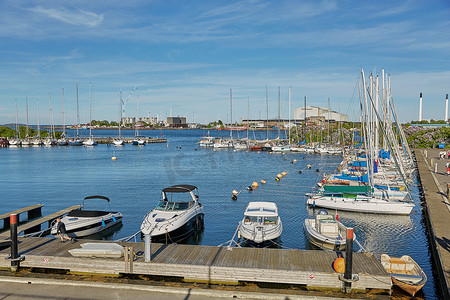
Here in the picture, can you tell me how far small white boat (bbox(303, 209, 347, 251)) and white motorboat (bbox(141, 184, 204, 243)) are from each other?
29.1ft

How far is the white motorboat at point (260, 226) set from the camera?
25.2 meters

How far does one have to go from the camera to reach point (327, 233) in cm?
2653

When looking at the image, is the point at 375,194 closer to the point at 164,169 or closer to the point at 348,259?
the point at 348,259

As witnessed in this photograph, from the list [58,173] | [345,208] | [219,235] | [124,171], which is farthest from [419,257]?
[58,173]

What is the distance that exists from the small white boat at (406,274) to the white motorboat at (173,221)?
13.8 m

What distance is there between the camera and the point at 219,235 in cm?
3070

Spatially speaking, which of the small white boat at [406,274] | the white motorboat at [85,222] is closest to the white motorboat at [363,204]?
the small white boat at [406,274]

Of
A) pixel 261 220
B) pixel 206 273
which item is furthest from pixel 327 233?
pixel 206 273

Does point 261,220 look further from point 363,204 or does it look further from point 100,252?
point 363,204

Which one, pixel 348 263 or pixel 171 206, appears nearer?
pixel 348 263

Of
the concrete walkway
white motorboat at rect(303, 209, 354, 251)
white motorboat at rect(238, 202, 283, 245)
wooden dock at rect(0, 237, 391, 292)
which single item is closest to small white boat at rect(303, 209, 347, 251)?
white motorboat at rect(303, 209, 354, 251)

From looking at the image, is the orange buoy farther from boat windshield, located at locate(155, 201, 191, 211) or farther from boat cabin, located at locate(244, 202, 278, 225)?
boat windshield, located at locate(155, 201, 191, 211)

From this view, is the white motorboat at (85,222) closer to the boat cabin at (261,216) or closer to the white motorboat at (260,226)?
the white motorboat at (260,226)

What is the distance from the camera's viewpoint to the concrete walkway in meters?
19.4
